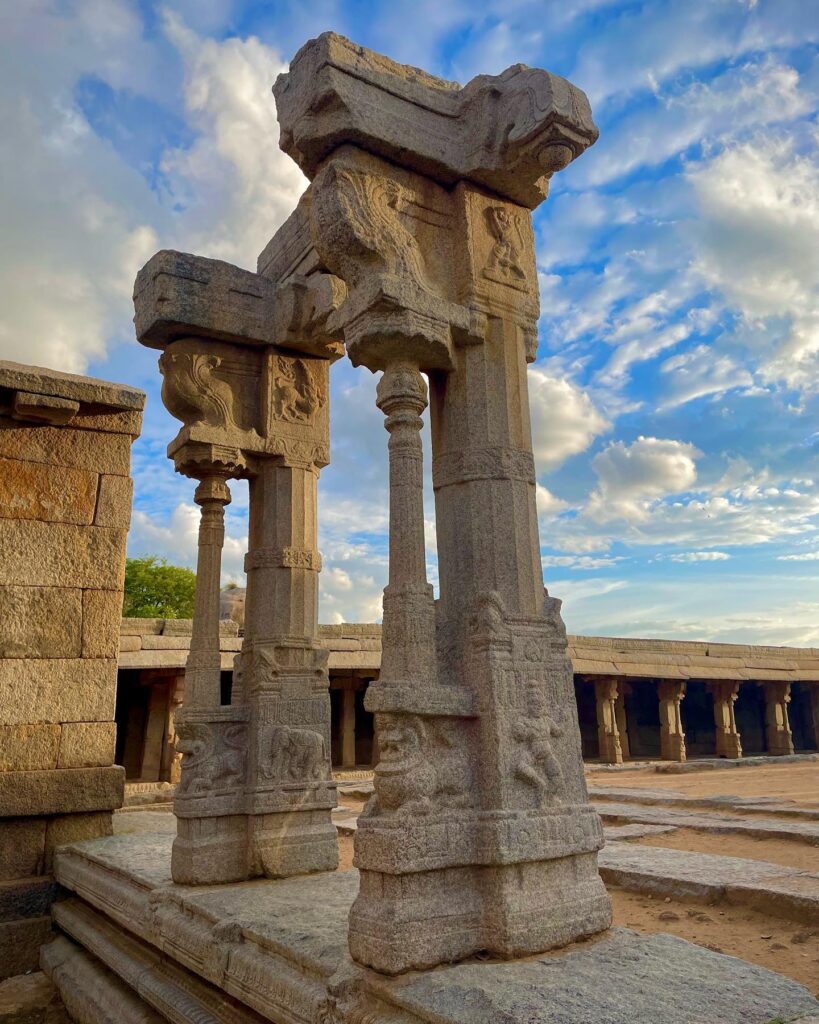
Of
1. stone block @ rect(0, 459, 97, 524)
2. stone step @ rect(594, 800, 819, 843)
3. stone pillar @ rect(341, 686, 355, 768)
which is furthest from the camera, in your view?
stone pillar @ rect(341, 686, 355, 768)

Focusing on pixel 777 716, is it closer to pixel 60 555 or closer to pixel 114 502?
pixel 114 502

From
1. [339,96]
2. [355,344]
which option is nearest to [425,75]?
[339,96]

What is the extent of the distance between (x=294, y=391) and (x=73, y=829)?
414 cm

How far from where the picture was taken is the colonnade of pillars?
18.5 metres

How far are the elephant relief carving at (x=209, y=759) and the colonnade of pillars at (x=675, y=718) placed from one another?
A: 14549 millimetres

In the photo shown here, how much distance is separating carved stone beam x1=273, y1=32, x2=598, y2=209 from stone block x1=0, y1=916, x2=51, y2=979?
5.94 metres

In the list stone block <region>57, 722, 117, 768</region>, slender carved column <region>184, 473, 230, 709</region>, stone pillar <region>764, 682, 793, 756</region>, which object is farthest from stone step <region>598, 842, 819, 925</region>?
stone pillar <region>764, 682, 793, 756</region>

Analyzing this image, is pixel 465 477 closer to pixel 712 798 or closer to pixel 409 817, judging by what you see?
pixel 409 817

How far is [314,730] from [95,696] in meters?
2.65

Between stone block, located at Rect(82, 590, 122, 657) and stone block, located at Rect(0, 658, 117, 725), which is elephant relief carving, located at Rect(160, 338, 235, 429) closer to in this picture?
stone block, located at Rect(82, 590, 122, 657)

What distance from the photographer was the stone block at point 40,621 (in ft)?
22.0

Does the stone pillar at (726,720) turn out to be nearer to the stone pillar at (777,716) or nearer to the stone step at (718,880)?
the stone pillar at (777,716)

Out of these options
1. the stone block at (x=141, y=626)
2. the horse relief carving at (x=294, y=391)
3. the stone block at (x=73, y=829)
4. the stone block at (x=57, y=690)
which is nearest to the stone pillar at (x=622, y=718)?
the stone block at (x=141, y=626)

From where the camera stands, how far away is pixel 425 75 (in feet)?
14.2
